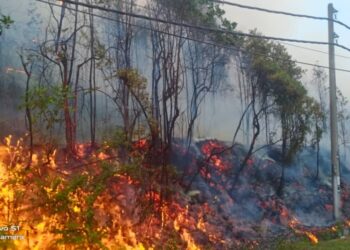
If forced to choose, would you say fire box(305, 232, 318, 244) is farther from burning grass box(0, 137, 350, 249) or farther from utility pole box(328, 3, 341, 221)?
utility pole box(328, 3, 341, 221)

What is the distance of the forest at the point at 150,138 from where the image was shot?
330 inches

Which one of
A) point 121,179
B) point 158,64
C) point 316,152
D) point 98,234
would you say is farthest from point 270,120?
point 98,234

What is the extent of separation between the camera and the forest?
8.39 meters

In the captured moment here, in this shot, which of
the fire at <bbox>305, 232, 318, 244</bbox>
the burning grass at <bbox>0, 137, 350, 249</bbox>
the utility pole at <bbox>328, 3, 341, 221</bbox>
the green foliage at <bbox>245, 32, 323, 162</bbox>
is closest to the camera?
the burning grass at <bbox>0, 137, 350, 249</bbox>

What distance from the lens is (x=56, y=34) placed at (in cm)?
1222

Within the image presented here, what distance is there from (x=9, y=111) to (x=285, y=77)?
31.2 ft

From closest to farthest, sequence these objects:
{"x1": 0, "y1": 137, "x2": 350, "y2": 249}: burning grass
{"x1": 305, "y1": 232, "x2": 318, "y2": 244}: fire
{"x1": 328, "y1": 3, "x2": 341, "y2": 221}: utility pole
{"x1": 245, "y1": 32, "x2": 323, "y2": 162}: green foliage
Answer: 1. {"x1": 0, "y1": 137, "x2": 350, "y2": 249}: burning grass
2. {"x1": 305, "y1": 232, "x2": 318, "y2": 244}: fire
3. {"x1": 328, "y1": 3, "x2": 341, "y2": 221}: utility pole
4. {"x1": 245, "y1": 32, "x2": 323, "y2": 162}: green foliage

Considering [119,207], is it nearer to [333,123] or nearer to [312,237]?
[312,237]

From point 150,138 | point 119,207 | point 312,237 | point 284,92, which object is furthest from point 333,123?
point 119,207

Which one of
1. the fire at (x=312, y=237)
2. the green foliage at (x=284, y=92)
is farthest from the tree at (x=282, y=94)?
the fire at (x=312, y=237)

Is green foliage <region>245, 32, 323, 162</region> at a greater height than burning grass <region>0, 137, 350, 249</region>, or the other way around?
green foliage <region>245, 32, 323, 162</region>

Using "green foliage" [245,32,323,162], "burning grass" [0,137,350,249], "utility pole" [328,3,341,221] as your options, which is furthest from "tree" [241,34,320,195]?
"burning grass" [0,137,350,249]

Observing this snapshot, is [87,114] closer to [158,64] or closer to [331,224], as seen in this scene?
[158,64]

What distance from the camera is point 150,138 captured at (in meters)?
12.4
